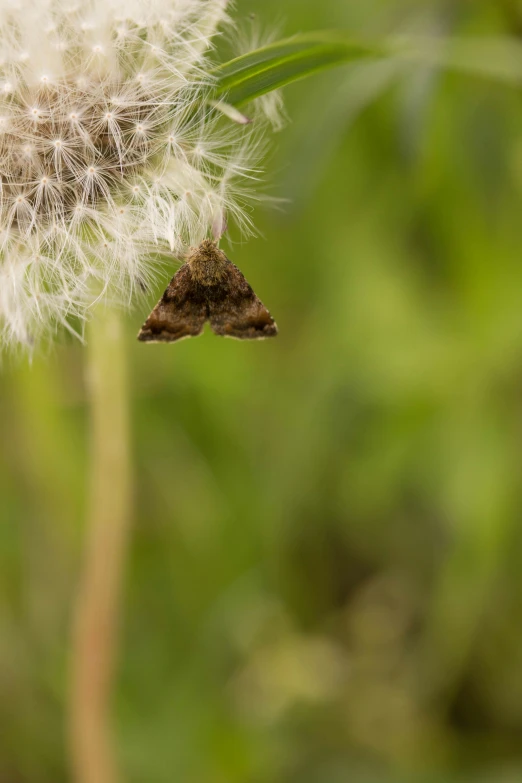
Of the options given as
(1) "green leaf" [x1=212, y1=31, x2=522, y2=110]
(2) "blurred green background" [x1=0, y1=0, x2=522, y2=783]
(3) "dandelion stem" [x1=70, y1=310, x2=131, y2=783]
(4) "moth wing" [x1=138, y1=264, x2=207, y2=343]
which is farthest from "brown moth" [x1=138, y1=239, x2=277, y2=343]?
(2) "blurred green background" [x1=0, y1=0, x2=522, y2=783]

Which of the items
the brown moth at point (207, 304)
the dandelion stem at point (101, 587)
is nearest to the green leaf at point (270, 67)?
the brown moth at point (207, 304)

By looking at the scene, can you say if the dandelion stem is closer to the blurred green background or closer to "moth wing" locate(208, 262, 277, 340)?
the blurred green background

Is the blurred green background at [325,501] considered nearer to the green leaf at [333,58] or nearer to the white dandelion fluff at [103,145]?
the green leaf at [333,58]

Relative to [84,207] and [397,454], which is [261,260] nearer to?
[397,454]

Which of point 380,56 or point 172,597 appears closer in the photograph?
point 380,56

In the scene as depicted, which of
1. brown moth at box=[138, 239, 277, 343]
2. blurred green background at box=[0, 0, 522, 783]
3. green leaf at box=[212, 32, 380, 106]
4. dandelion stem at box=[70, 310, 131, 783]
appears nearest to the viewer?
green leaf at box=[212, 32, 380, 106]

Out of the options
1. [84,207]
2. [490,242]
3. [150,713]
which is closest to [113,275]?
[84,207]
